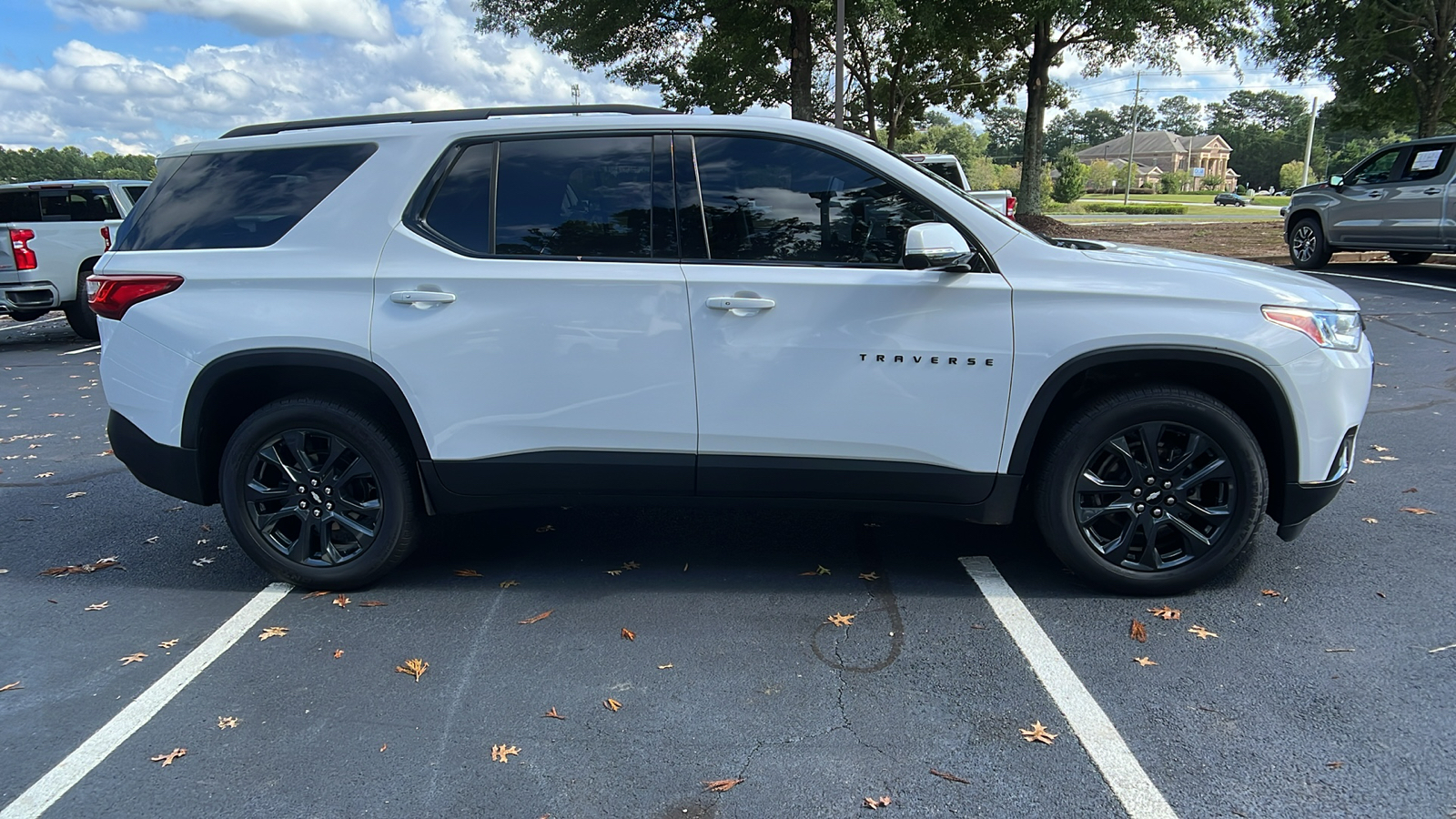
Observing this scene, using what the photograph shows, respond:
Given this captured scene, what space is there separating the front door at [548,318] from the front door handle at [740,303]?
0.13 metres

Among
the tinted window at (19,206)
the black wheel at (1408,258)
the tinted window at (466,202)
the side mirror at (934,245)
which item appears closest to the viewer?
the side mirror at (934,245)

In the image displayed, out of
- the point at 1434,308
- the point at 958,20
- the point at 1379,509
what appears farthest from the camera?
the point at 958,20

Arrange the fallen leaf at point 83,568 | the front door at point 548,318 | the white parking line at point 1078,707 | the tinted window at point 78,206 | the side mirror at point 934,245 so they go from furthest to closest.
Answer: the tinted window at point 78,206 < the fallen leaf at point 83,568 < the front door at point 548,318 < the side mirror at point 934,245 < the white parking line at point 1078,707

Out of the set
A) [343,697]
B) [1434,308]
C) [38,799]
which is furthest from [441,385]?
[1434,308]

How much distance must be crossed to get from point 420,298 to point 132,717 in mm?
1694

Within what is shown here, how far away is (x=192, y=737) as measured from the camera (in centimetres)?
285

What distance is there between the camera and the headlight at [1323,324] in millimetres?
3336

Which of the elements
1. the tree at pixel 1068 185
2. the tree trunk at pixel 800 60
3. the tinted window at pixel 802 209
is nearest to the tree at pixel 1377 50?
the tree trunk at pixel 800 60

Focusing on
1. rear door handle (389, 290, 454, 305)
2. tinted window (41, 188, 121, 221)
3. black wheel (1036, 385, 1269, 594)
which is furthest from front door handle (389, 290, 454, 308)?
tinted window (41, 188, 121, 221)

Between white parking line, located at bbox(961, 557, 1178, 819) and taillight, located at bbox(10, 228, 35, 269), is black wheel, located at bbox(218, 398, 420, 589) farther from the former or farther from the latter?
taillight, located at bbox(10, 228, 35, 269)

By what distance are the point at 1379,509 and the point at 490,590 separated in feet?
14.1

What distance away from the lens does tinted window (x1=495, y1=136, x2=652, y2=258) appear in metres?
3.53

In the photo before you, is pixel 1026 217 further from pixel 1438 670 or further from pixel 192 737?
pixel 192 737

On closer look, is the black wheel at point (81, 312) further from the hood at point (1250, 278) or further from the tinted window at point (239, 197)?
the hood at point (1250, 278)
